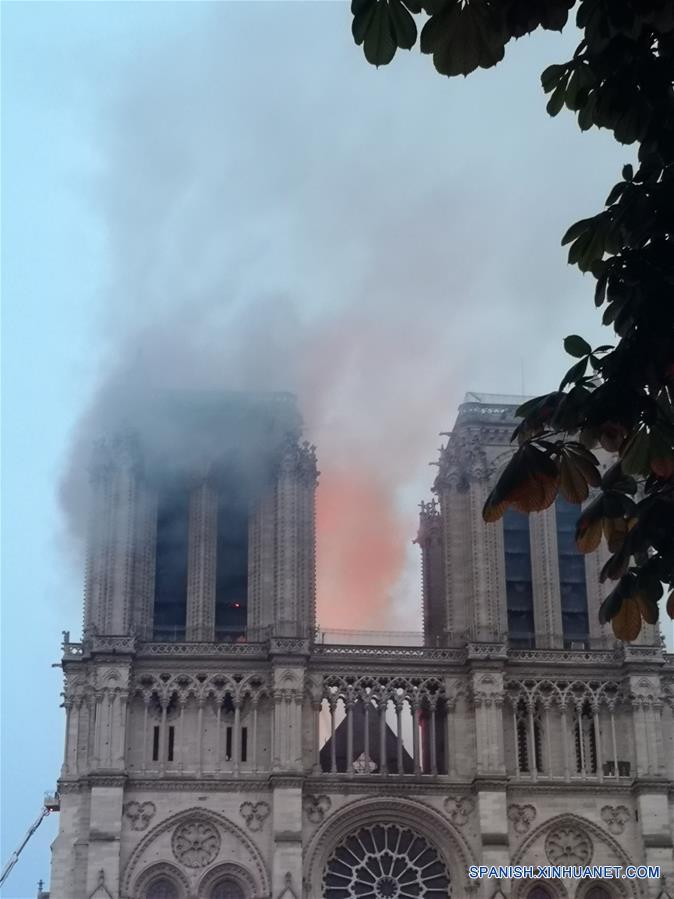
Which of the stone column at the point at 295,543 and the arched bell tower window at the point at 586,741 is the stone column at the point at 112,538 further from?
the arched bell tower window at the point at 586,741

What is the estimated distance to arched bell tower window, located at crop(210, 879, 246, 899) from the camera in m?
51.1

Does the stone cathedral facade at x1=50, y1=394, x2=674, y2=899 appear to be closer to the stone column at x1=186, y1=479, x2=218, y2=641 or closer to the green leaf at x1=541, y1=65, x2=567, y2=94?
the stone column at x1=186, y1=479, x2=218, y2=641

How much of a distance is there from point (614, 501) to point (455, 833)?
46.0 meters

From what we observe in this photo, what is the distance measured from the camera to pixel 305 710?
53.4m

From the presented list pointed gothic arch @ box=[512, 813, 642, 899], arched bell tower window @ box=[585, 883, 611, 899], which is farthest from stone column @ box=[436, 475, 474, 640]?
arched bell tower window @ box=[585, 883, 611, 899]

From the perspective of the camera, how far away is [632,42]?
7.87 metres

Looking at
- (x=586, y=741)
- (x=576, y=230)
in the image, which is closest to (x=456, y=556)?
(x=586, y=741)

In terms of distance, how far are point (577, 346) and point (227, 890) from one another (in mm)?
46317

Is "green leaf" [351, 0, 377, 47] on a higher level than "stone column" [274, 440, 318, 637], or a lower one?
lower

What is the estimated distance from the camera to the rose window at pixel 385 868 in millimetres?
51938

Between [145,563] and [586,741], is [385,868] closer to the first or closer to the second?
[586,741]

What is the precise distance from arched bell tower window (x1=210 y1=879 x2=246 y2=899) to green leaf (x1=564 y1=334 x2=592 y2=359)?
4614 centimetres

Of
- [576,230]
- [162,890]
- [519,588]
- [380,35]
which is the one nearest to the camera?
[380,35]

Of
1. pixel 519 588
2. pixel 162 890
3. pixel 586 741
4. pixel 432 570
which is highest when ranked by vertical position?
pixel 432 570
